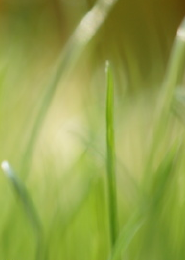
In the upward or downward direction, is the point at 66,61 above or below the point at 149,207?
above

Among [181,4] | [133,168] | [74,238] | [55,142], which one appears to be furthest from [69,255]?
[181,4]

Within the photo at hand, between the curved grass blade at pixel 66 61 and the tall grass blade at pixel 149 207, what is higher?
the curved grass blade at pixel 66 61

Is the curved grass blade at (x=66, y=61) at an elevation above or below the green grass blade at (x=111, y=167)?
above

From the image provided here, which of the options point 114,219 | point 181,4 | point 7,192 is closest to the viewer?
point 114,219

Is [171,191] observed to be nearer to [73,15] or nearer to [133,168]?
[133,168]

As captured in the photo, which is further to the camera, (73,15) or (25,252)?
(73,15)

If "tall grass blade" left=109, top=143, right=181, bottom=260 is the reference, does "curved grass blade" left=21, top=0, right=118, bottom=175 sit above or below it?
above

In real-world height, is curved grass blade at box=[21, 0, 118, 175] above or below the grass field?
above

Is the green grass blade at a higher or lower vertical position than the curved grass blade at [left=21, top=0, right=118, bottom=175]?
lower
